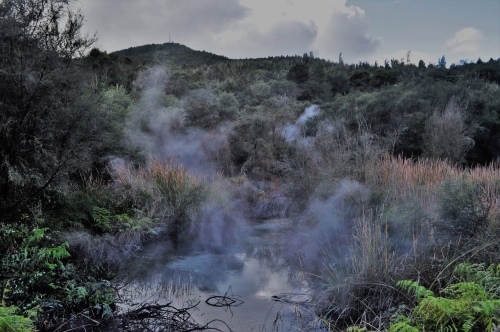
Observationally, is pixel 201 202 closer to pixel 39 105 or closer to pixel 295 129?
pixel 39 105

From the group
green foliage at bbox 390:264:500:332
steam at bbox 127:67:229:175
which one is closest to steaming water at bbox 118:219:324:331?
green foliage at bbox 390:264:500:332

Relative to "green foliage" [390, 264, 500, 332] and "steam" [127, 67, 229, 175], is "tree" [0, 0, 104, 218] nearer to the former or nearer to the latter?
"green foliage" [390, 264, 500, 332]

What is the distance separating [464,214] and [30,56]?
18.5 ft

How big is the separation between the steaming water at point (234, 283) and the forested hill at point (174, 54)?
19.0 m

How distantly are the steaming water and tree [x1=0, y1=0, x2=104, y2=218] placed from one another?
1698mm

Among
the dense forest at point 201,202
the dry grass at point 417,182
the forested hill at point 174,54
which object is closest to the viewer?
the dense forest at point 201,202

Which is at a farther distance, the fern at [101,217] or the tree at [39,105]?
the fern at [101,217]

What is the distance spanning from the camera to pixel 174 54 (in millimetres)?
25938

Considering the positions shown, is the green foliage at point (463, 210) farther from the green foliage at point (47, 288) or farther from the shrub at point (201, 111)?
the shrub at point (201, 111)

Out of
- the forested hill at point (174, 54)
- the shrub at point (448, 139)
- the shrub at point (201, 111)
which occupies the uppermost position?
the forested hill at point (174, 54)

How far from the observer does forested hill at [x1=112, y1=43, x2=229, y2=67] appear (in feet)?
79.2

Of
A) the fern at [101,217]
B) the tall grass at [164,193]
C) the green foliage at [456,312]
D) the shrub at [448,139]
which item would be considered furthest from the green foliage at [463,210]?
the shrub at [448,139]

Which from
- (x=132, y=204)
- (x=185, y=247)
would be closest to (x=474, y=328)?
(x=185, y=247)

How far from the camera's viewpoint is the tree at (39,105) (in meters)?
4.95
